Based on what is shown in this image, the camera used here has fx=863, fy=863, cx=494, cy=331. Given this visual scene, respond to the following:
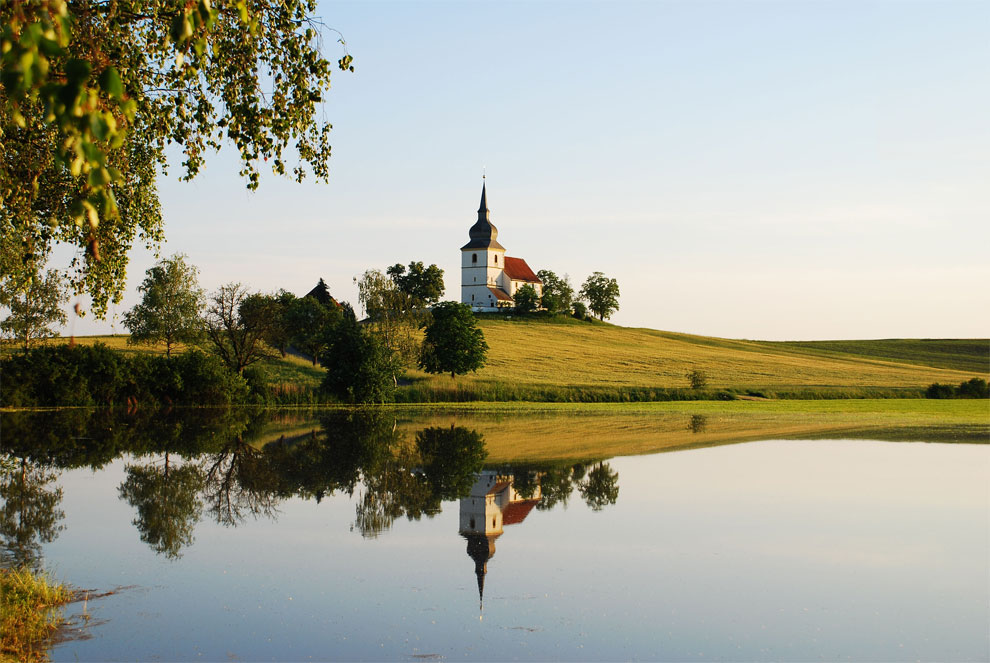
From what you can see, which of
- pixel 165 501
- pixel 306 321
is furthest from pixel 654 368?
pixel 165 501

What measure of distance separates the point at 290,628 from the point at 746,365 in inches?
3137

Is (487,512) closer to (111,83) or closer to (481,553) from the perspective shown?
(481,553)

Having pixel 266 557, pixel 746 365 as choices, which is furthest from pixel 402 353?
pixel 266 557

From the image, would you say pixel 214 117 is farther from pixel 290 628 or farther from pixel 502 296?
pixel 502 296

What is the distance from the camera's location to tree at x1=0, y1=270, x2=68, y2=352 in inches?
2290

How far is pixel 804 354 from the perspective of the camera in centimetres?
10431

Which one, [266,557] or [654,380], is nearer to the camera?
[266,557]

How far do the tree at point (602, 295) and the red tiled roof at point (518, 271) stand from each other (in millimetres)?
24060

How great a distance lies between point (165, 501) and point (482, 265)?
144 meters

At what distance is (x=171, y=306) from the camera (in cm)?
6988

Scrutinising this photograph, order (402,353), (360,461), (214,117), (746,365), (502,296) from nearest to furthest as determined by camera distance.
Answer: (214,117), (360,461), (402,353), (746,365), (502,296)

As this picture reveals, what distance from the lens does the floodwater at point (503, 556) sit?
8.88m

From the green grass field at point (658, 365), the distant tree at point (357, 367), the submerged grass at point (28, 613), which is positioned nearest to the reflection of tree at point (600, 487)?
the submerged grass at point (28, 613)

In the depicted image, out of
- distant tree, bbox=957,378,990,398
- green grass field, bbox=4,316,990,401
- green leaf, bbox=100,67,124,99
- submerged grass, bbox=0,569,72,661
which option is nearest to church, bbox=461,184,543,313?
green grass field, bbox=4,316,990,401
